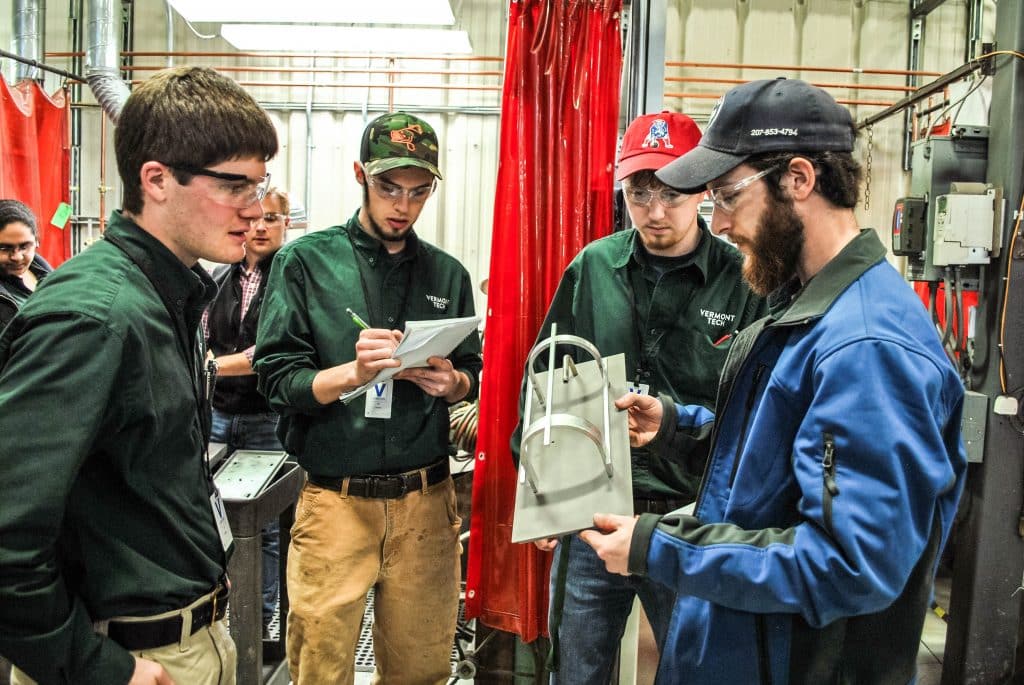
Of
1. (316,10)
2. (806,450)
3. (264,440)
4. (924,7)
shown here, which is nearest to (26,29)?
(316,10)

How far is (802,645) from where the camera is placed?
4.04ft

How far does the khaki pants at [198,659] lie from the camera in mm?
1263

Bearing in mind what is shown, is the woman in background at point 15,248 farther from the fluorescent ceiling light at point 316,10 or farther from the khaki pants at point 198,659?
the khaki pants at point 198,659

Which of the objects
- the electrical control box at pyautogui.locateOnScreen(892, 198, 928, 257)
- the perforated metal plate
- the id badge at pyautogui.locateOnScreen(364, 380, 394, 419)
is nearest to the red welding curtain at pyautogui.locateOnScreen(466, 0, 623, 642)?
the id badge at pyautogui.locateOnScreen(364, 380, 394, 419)

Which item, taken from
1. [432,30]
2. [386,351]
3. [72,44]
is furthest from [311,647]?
[72,44]

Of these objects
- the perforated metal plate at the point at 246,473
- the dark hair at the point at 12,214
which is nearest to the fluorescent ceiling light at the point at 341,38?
the dark hair at the point at 12,214

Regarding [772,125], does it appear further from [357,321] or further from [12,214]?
[12,214]

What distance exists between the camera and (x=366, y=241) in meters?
2.22

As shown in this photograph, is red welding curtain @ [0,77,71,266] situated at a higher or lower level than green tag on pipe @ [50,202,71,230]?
higher

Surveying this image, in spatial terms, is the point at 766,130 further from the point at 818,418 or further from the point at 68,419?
the point at 68,419

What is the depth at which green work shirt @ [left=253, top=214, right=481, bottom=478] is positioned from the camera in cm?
211

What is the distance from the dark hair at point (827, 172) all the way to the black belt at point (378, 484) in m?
1.25

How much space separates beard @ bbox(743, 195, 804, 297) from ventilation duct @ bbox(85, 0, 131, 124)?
4.88 metres

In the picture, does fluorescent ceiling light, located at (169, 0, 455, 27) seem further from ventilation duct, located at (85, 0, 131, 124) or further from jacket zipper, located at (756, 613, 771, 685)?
jacket zipper, located at (756, 613, 771, 685)
